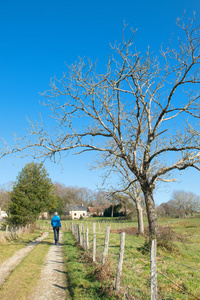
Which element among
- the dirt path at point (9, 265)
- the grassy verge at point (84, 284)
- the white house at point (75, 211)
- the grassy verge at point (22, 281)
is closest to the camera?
the grassy verge at point (84, 284)

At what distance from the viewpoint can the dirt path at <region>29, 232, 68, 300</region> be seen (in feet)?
19.0

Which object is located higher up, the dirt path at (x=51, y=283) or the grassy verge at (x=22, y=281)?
the grassy verge at (x=22, y=281)

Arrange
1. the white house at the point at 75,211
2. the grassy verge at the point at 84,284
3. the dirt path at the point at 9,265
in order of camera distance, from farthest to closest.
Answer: the white house at the point at 75,211 < the dirt path at the point at 9,265 < the grassy verge at the point at 84,284

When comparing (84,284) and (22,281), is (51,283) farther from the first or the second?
(84,284)

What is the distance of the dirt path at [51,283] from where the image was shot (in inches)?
228

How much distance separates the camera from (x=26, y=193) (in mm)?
26750

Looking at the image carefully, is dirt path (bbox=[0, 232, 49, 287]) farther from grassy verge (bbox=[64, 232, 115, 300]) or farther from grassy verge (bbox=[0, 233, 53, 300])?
grassy verge (bbox=[64, 232, 115, 300])

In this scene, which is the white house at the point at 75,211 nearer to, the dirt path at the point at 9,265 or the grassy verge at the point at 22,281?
the dirt path at the point at 9,265

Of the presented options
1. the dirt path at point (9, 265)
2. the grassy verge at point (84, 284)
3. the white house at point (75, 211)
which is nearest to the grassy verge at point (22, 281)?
the dirt path at point (9, 265)

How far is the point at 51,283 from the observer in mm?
6727

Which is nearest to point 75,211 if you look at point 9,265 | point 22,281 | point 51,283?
point 9,265

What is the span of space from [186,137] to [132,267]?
20.2 ft

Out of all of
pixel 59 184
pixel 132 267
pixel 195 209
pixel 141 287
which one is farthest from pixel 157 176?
pixel 59 184

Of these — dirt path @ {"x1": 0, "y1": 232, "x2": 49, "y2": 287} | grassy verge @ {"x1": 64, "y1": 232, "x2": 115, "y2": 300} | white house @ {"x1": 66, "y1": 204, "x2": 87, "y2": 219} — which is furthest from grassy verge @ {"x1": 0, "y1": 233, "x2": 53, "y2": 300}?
white house @ {"x1": 66, "y1": 204, "x2": 87, "y2": 219}
